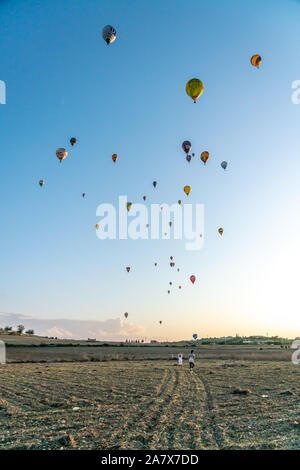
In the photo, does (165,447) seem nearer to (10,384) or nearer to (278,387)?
(278,387)

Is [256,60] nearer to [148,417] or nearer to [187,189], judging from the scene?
[187,189]

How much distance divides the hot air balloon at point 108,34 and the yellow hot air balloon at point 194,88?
7961 mm

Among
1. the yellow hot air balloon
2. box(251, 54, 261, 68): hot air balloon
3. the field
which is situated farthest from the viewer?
box(251, 54, 261, 68): hot air balloon

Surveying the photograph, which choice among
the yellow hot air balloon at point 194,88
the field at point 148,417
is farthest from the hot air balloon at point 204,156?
the field at point 148,417

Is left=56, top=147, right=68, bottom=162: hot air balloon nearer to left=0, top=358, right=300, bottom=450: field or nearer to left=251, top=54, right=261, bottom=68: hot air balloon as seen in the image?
left=251, top=54, right=261, bottom=68: hot air balloon

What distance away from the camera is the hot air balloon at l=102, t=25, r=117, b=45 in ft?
104

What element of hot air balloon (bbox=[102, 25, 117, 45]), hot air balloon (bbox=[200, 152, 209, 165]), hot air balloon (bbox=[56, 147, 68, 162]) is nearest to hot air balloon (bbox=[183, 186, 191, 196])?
hot air balloon (bbox=[200, 152, 209, 165])

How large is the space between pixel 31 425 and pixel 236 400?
399 inches

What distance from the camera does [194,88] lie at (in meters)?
Result: 30.6

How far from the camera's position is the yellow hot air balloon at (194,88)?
30500 millimetres

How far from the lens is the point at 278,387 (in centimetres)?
2353

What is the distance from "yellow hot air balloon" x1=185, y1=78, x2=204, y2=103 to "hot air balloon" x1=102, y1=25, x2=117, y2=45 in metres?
7.96

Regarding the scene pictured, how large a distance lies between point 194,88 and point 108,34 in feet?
29.9
